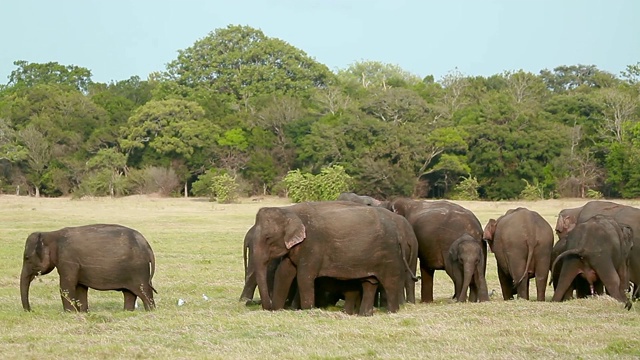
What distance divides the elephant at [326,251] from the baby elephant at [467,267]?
1335 mm

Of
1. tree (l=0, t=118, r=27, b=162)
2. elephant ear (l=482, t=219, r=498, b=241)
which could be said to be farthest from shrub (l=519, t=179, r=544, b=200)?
elephant ear (l=482, t=219, r=498, b=241)

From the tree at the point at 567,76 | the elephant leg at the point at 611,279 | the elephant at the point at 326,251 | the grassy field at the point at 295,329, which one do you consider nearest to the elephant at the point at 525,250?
the grassy field at the point at 295,329

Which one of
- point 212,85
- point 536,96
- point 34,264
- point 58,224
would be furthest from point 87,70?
point 34,264

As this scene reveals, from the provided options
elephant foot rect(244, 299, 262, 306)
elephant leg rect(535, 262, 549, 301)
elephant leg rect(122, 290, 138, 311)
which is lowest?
elephant foot rect(244, 299, 262, 306)

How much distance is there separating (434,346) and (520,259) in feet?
18.3

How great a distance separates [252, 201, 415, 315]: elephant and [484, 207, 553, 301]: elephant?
95.1 inches

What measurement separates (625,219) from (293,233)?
5.64m

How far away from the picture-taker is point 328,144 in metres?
57.9

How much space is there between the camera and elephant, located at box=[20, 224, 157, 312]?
14062mm

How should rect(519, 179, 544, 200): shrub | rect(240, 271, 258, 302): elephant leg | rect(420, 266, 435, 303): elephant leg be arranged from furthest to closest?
rect(519, 179, 544, 200): shrub
rect(420, 266, 435, 303): elephant leg
rect(240, 271, 258, 302): elephant leg

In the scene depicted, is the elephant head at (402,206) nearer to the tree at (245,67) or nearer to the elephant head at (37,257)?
the elephant head at (37,257)

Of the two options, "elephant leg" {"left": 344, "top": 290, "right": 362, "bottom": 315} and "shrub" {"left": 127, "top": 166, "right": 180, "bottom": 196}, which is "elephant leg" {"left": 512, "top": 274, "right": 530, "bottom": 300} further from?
"shrub" {"left": 127, "top": 166, "right": 180, "bottom": 196}

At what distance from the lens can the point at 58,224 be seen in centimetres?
3544

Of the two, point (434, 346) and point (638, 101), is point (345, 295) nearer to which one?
point (434, 346)
